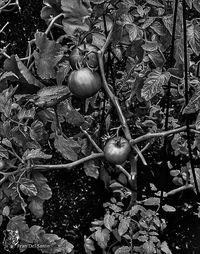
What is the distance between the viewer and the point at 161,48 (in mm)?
1269

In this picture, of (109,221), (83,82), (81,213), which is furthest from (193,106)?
(81,213)

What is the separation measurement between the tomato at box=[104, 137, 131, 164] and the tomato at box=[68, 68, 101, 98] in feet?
0.57

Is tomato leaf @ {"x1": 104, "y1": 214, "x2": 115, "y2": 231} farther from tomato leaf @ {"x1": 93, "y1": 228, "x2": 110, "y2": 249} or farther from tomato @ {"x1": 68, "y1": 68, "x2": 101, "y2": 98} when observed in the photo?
tomato @ {"x1": 68, "y1": 68, "x2": 101, "y2": 98}

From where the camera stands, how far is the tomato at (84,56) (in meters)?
1.11

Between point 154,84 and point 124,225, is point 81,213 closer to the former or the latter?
point 124,225

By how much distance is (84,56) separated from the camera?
1.09 m

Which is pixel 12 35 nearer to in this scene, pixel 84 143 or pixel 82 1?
pixel 84 143

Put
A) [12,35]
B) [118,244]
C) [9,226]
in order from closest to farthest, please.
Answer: [9,226], [118,244], [12,35]

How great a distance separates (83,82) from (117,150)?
0.23 meters

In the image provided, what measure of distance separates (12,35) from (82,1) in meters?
1.16

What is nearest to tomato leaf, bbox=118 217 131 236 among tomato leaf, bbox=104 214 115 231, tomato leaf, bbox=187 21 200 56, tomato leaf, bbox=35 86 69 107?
tomato leaf, bbox=104 214 115 231

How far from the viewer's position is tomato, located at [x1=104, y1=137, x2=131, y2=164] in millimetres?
1223

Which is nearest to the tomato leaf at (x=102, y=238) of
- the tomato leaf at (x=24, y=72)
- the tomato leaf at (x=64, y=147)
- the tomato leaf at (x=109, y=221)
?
the tomato leaf at (x=109, y=221)

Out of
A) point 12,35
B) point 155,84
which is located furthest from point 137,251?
point 12,35
